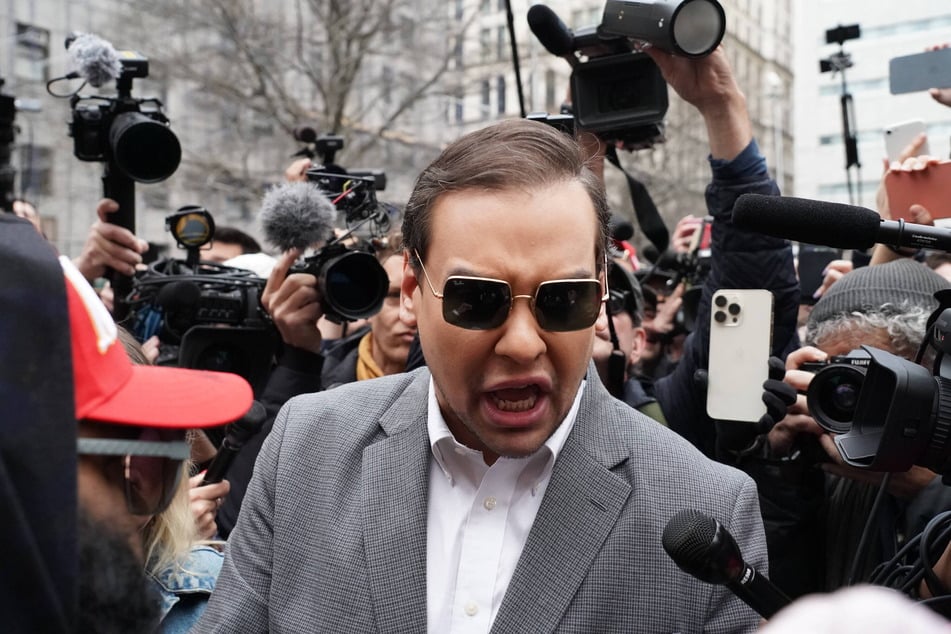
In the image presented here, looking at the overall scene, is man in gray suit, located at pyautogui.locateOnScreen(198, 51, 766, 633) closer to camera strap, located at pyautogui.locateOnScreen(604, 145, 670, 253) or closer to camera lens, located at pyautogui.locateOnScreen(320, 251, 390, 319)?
camera lens, located at pyautogui.locateOnScreen(320, 251, 390, 319)

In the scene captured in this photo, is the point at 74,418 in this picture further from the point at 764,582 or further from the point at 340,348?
the point at 340,348

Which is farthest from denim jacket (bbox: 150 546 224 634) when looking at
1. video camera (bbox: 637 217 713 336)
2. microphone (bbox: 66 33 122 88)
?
video camera (bbox: 637 217 713 336)

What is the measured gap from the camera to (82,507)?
54.3 inches

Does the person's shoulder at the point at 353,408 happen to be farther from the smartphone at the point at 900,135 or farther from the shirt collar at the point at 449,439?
the smartphone at the point at 900,135

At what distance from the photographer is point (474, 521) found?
6.98 ft

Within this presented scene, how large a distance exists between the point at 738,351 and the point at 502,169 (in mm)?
1130

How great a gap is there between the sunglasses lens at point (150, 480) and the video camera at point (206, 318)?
2.02m

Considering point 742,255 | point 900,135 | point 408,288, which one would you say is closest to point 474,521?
point 408,288

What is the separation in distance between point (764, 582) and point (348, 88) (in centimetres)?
1635

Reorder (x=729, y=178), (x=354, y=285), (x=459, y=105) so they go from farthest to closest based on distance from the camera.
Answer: (x=459, y=105) < (x=354, y=285) < (x=729, y=178)

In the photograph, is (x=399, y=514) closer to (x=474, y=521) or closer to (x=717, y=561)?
(x=474, y=521)

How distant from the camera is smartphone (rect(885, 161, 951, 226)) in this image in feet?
10.2

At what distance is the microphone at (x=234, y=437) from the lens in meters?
2.75

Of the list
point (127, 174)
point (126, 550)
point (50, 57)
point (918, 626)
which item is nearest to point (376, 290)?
point (127, 174)
